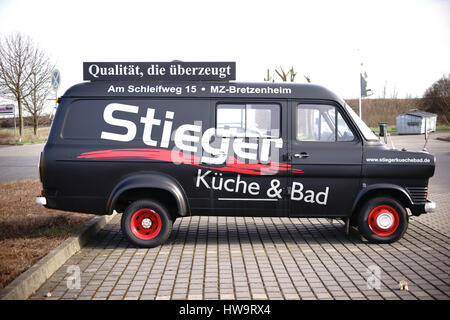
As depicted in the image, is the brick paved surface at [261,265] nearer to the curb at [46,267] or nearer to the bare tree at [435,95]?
the curb at [46,267]

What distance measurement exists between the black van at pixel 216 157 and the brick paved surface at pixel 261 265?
1.57 ft

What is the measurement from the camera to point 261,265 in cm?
573

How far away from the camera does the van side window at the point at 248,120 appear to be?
6582 millimetres

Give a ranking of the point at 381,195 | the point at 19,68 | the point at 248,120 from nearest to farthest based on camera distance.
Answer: the point at 248,120 → the point at 381,195 → the point at 19,68

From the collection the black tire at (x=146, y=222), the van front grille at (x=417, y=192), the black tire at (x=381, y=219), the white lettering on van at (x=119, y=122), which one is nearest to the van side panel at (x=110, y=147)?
the white lettering on van at (x=119, y=122)

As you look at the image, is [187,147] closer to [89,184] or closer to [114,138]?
[114,138]

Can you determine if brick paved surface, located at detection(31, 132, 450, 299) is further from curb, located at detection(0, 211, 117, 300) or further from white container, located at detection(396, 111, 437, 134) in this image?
white container, located at detection(396, 111, 437, 134)

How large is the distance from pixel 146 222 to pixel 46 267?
169cm

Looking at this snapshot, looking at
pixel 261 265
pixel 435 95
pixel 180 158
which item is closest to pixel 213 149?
pixel 180 158

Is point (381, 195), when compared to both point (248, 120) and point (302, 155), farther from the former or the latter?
point (248, 120)

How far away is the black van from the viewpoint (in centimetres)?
651

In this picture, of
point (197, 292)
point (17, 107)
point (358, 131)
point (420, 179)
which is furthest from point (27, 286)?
point (17, 107)

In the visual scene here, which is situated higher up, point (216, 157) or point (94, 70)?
point (94, 70)
